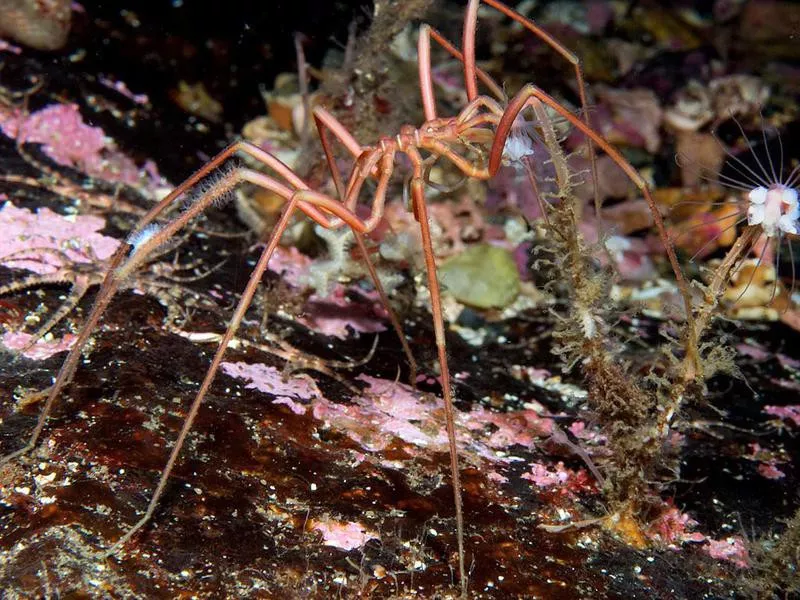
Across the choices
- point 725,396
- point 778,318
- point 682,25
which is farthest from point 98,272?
point 682,25

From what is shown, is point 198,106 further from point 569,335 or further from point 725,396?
point 725,396

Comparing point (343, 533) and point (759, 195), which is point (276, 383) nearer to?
point (343, 533)

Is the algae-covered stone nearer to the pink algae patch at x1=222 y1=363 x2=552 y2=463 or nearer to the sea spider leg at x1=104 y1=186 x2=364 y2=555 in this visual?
the pink algae patch at x1=222 y1=363 x2=552 y2=463

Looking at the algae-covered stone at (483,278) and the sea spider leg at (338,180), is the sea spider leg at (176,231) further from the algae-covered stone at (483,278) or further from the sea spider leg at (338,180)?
the algae-covered stone at (483,278)

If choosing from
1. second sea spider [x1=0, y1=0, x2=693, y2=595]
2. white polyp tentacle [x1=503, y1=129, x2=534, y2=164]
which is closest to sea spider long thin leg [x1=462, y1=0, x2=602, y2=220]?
second sea spider [x1=0, y1=0, x2=693, y2=595]

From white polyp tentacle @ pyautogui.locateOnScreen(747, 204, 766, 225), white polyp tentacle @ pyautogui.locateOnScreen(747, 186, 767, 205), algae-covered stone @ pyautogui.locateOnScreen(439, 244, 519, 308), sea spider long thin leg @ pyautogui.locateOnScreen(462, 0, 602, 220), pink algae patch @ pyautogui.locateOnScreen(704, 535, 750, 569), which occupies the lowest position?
pink algae patch @ pyautogui.locateOnScreen(704, 535, 750, 569)

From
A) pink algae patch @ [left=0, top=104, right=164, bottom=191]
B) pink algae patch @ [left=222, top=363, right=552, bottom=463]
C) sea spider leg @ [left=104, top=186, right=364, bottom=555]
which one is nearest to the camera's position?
sea spider leg @ [left=104, top=186, right=364, bottom=555]
